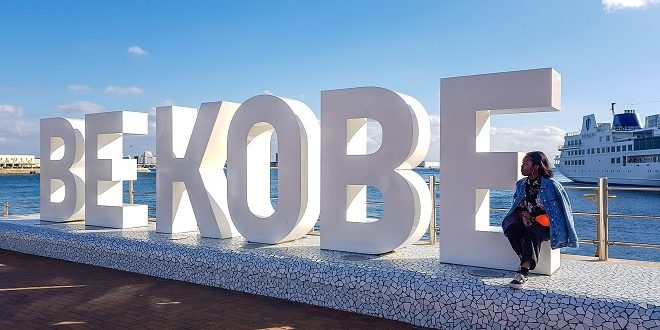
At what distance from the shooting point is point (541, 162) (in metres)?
5.66

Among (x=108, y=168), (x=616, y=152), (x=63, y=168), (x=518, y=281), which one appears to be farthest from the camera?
(x=616, y=152)

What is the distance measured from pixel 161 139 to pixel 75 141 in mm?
2589

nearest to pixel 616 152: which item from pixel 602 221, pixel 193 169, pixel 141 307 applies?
pixel 602 221

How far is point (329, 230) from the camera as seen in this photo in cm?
738

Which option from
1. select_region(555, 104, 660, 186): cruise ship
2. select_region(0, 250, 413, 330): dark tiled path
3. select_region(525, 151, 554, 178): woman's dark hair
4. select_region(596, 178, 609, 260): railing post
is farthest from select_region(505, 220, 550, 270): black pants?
select_region(555, 104, 660, 186): cruise ship

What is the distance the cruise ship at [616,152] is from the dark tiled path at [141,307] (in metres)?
59.2

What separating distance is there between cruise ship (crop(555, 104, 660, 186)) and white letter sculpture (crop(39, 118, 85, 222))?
5873cm

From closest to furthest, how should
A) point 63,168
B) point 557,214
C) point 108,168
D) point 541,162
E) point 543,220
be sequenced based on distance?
point 557,214, point 543,220, point 541,162, point 108,168, point 63,168

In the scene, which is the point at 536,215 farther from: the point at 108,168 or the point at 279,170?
the point at 108,168

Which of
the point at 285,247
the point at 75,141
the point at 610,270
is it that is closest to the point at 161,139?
the point at 75,141

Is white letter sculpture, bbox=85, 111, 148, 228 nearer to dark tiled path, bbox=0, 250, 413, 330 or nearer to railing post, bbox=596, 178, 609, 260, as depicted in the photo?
dark tiled path, bbox=0, 250, 413, 330

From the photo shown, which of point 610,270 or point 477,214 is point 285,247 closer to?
point 477,214

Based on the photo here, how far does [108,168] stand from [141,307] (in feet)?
14.6

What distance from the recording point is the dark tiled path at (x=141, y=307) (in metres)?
5.57
